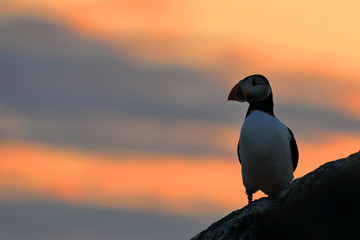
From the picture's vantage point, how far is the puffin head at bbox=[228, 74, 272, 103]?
13070 millimetres

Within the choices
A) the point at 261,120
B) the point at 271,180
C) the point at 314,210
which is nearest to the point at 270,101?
the point at 261,120

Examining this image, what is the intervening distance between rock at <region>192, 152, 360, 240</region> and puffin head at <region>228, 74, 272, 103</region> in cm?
380

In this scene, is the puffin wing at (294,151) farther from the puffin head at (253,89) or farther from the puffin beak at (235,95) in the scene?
the puffin beak at (235,95)

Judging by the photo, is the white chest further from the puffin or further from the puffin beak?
the puffin beak

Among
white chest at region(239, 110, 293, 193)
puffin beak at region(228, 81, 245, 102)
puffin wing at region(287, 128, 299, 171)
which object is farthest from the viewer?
puffin beak at region(228, 81, 245, 102)

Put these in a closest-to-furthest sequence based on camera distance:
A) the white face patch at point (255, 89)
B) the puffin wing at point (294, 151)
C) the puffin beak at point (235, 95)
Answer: the puffin wing at point (294, 151), the white face patch at point (255, 89), the puffin beak at point (235, 95)

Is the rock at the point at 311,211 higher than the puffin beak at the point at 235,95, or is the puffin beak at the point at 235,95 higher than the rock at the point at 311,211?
the puffin beak at the point at 235,95

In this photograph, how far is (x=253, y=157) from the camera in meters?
12.5

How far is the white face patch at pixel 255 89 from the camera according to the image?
1306 centimetres

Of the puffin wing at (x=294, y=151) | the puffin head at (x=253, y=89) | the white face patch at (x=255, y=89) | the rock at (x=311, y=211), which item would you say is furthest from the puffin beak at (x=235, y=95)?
the rock at (x=311, y=211)

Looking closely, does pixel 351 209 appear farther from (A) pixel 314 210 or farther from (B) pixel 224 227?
(B) pixel 224 227

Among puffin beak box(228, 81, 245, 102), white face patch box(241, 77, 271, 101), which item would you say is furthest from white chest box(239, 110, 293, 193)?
puffin beak box(228, 81, 245, 102)

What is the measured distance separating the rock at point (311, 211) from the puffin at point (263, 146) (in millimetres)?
2793

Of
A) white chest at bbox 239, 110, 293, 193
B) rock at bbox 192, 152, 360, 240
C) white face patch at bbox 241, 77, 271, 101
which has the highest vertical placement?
white face patch at bbox 241, 77, 271, 101
